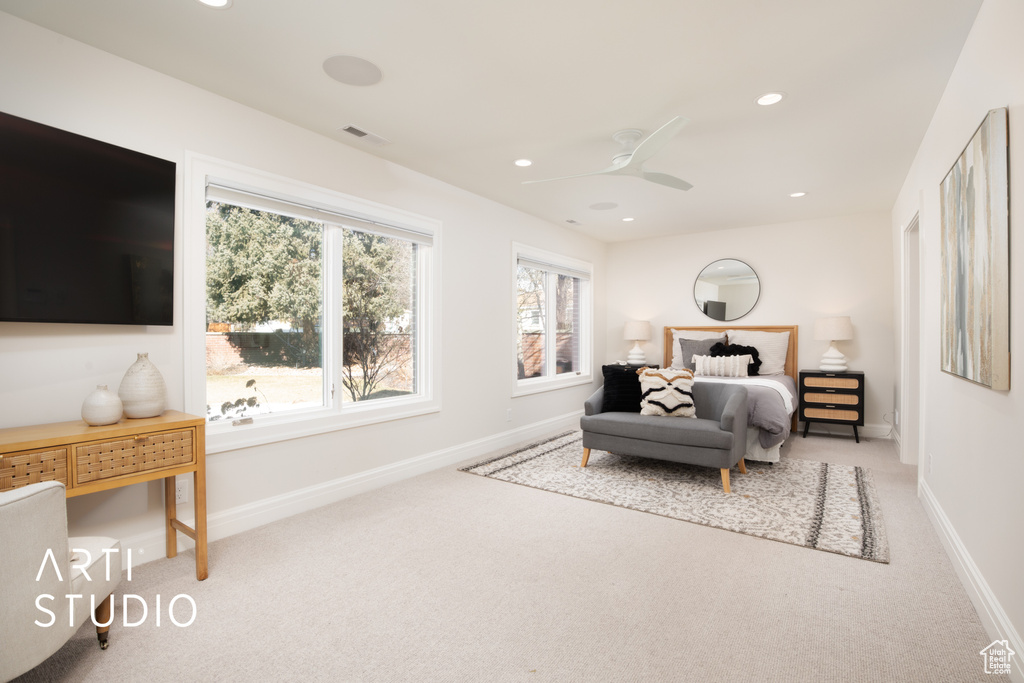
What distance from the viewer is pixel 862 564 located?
2.42m

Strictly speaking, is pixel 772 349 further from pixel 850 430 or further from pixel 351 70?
pixel 351 70

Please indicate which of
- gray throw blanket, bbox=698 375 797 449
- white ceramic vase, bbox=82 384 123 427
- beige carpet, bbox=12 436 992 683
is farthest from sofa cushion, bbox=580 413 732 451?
white ceramic vase, bbox=82 384 123 427

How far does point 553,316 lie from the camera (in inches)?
239

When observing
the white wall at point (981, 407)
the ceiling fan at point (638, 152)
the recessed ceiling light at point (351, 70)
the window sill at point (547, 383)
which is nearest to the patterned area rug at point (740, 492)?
the white wall at point (981, 407)

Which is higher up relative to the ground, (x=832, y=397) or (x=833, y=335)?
(x=833, y=335)

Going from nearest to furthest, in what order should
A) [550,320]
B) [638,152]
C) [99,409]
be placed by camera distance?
[99,409], [638,152], [550,320]

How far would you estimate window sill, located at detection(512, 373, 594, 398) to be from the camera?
5.24 m

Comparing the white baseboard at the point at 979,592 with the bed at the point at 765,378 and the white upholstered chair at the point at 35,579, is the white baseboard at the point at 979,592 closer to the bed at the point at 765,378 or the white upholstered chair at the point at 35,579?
the bed at the point at 765,378

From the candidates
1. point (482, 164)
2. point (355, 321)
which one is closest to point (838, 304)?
point (482, 164)

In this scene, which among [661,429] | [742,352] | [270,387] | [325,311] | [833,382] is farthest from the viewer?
[742,352]

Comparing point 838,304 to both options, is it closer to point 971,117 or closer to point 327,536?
point 971,117

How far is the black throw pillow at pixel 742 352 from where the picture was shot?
5648 mm

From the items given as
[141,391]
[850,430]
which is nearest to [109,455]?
[141,391]

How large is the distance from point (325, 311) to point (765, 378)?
14.3 ft
